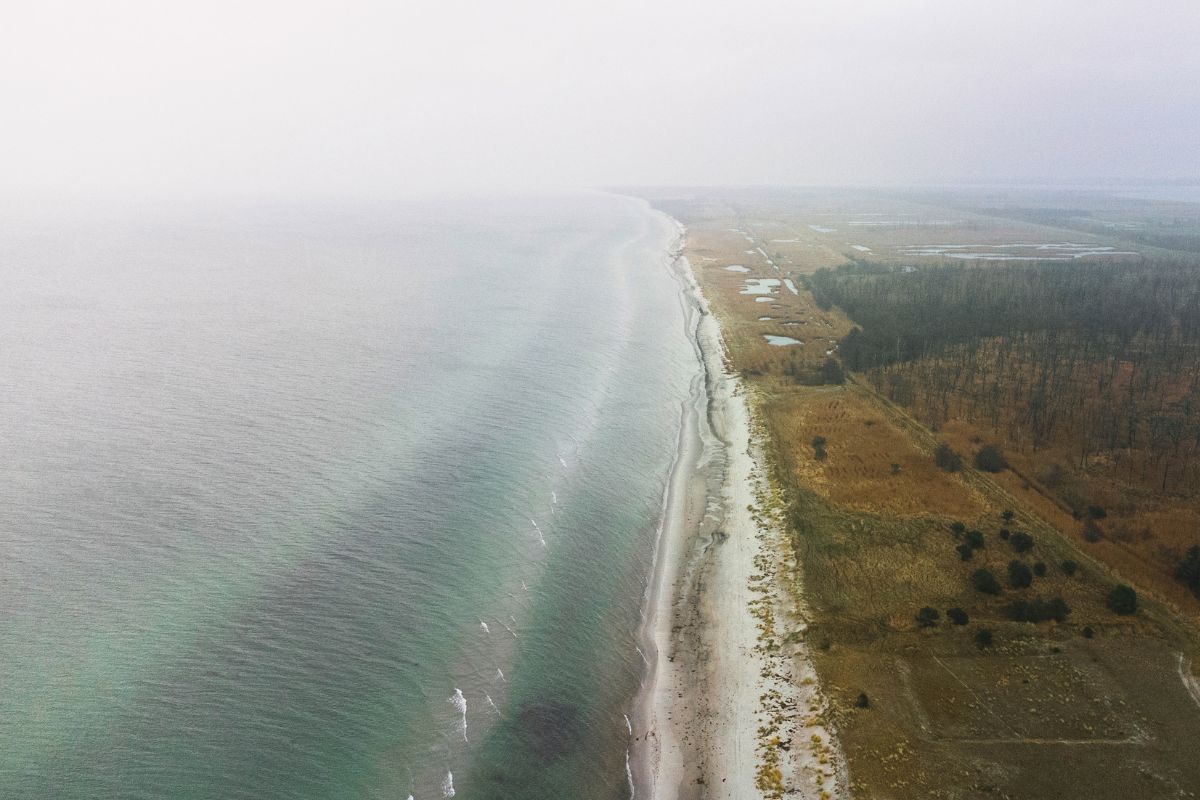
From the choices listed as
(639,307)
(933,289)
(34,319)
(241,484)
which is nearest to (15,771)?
(241,484)

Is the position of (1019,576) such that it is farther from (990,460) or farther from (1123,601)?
(990,460)

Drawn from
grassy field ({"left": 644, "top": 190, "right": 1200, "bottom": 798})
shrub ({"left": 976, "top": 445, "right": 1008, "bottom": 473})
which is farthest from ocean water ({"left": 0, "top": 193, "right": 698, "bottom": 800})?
shrub ({"left": 976, "top": 445, "right": 1008, "bottom": 473})

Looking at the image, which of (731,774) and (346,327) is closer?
(731,774)

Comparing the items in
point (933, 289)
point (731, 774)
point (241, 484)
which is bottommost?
point (731, 774)

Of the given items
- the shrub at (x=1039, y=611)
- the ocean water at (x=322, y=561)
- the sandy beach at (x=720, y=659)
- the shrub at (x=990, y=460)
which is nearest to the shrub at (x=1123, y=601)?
the shrub at (x=1039, y=611)

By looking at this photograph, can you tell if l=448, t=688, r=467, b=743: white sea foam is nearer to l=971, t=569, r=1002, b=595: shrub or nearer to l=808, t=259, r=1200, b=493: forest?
l=971, t=569, r=1002, b=595: shrub

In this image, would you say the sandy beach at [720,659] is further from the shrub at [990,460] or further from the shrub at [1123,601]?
the shrub at [990,460]

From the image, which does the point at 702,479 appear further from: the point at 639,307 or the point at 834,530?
the point at 639,307
